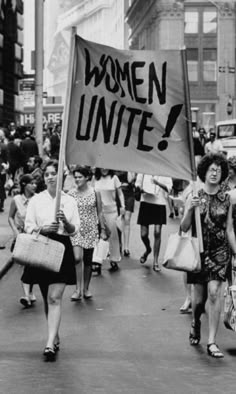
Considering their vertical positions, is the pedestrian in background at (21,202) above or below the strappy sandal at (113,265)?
above

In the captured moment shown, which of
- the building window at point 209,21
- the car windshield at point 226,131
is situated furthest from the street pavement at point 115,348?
the building window at point 209,21

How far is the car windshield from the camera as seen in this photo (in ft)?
149

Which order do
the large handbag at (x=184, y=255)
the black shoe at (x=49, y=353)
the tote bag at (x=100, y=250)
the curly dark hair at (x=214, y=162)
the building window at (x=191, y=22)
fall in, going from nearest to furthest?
1. the black shoe at (x=49, y=353)
2. the large handbag at (x=184, y=255)
3. the curly dark hair at (x=214, y=162)
4. the tote bag at (x=100, y=250)
5. the building window at (x=191, y=22)

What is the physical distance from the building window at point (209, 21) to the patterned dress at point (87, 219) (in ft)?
248

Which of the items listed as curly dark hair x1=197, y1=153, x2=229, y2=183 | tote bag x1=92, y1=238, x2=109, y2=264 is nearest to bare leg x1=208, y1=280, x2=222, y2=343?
curly dark hair x1=197, y1=153, x2=229, y2=183

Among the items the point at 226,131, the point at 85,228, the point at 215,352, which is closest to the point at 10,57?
the point at 226,131

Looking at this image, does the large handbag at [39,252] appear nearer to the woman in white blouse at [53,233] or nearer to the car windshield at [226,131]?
the woman in white blouse at [53,233]

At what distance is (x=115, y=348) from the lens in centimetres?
895

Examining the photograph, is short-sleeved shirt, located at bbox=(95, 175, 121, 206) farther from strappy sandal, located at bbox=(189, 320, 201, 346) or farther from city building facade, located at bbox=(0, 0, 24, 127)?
city building facade, located at bbox=(0, 0, 24, 127)

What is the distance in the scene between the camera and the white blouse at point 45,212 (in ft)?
28.6

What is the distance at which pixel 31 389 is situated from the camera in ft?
23.8

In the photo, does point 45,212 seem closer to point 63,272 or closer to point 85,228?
point 63,272

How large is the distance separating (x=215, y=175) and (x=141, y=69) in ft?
3.58

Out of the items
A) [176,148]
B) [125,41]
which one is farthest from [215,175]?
[125,41]
